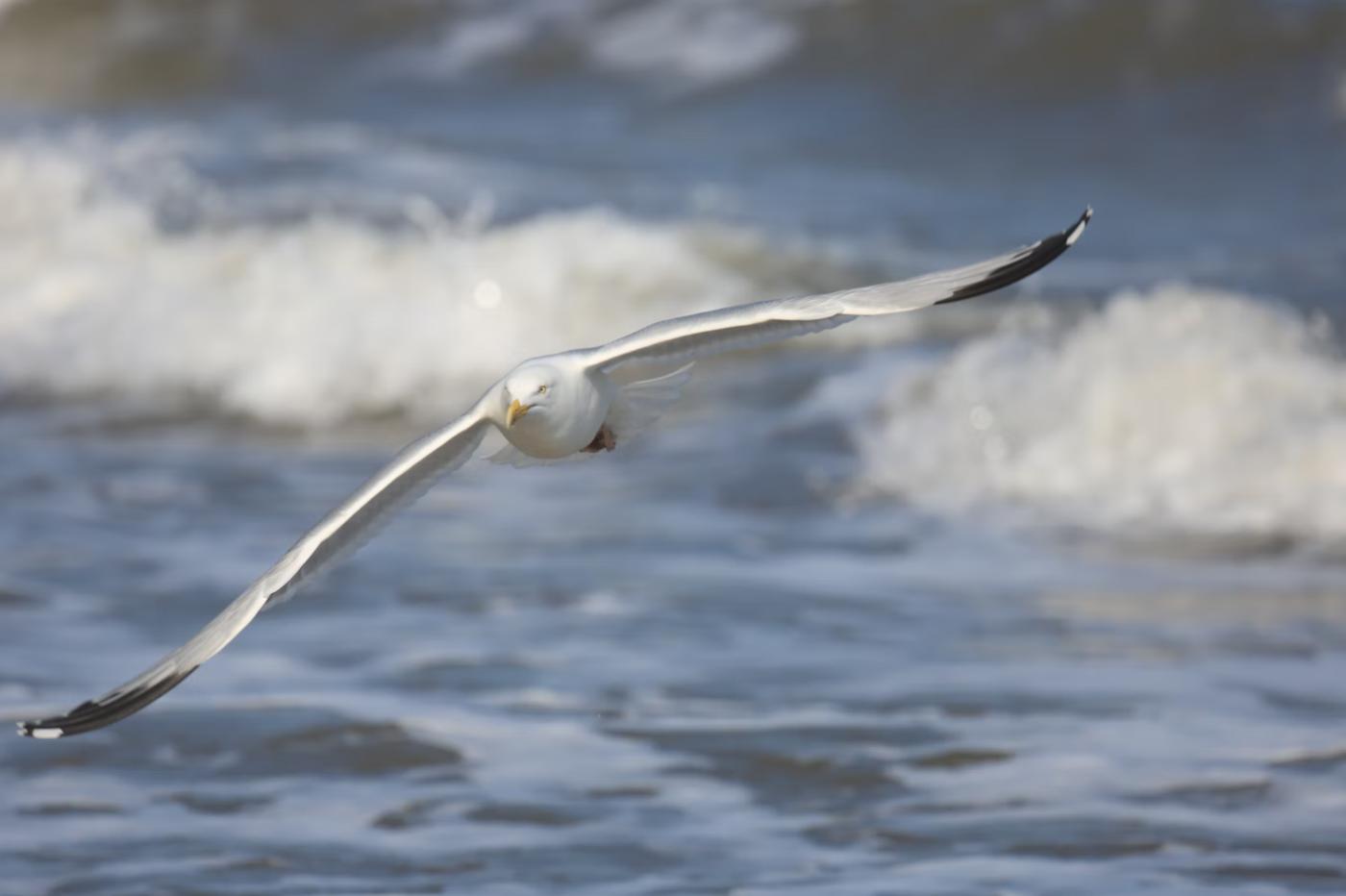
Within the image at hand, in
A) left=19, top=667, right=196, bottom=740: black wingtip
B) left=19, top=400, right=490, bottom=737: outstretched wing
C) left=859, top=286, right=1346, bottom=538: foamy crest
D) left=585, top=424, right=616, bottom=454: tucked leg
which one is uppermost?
left=859, top=286, right=1346, bottom=538: foamy crest

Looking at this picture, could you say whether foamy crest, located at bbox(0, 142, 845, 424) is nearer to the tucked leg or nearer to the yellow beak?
the tucked leg

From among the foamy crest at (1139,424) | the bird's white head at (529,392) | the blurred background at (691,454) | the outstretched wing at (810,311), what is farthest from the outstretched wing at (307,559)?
the foamy crest at (1139,424)

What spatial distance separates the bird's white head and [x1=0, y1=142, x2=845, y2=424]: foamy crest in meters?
7.23

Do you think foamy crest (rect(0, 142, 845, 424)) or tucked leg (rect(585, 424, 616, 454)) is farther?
foamy crest (rect(0, 142, 845, 424))

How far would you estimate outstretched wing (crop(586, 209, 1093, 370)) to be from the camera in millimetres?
4883

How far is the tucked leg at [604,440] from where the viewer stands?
18.1 feet

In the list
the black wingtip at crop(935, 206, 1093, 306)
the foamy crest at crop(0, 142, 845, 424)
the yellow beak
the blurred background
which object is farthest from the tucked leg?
the foamy crest at crop(0, 142, 845, 424)

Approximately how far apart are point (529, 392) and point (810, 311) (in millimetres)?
664

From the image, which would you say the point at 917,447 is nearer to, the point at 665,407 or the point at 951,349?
the point at 951,349

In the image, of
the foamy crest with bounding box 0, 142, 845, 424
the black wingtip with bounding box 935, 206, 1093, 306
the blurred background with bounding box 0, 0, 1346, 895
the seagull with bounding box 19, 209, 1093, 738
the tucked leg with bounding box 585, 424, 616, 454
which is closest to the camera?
the black wingtip with bounding box 935, 206, 1093, 306

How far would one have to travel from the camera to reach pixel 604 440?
5527mm

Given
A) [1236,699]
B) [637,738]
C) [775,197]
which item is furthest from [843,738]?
[775,197]

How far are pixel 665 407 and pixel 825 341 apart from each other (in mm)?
7354

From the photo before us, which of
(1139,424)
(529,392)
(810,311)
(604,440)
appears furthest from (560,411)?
(1139,424)
